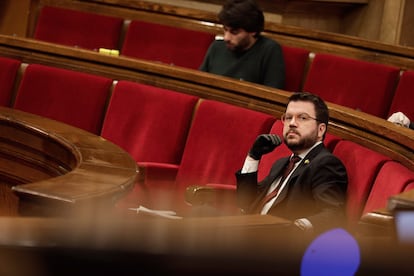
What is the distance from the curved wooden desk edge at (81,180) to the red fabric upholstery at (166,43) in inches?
42.2

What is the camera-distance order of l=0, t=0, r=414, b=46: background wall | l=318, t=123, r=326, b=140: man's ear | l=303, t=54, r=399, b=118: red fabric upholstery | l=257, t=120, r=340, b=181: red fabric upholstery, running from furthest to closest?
1. l=0, t=0, r=414, b=46: background wall
2. l=303, t=54, r=399, b=118: red fabric upholstery
3. l=257, t=120, r=340, b=181: red fabric upholstery
4. l=318, t=123, r=326, b=140: man's ear

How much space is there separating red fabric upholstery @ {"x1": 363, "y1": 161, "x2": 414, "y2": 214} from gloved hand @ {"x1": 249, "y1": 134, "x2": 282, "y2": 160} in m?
0.23

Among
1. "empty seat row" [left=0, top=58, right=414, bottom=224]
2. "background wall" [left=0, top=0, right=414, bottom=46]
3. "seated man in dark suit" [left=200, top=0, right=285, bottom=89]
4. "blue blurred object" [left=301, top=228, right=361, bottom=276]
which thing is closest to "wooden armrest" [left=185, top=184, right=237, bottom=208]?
"empty seat row" [left=0, top=58, right=414, bottom=224]

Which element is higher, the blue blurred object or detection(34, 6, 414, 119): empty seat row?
detection(34, 6, 414, 119): empty seat row

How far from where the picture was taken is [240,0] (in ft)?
7.12

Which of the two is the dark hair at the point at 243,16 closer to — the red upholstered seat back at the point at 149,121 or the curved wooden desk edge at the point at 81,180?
the red upholstered seat back at the point at 149,121

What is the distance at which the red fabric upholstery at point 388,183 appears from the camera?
1237 mm

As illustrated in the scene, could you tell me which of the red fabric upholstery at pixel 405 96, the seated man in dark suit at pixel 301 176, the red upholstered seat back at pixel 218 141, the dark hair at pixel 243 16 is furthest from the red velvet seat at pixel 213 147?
the red fabric upholstery at pixel 405 96

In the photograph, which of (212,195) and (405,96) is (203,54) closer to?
(405,96)

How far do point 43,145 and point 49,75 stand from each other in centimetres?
65

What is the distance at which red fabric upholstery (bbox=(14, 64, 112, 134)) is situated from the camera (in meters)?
1.97

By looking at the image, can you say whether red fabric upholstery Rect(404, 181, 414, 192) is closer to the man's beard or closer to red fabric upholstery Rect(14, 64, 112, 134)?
the man's beard

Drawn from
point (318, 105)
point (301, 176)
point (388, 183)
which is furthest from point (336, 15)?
point (388, 183)

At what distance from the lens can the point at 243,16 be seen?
2.15 metres
